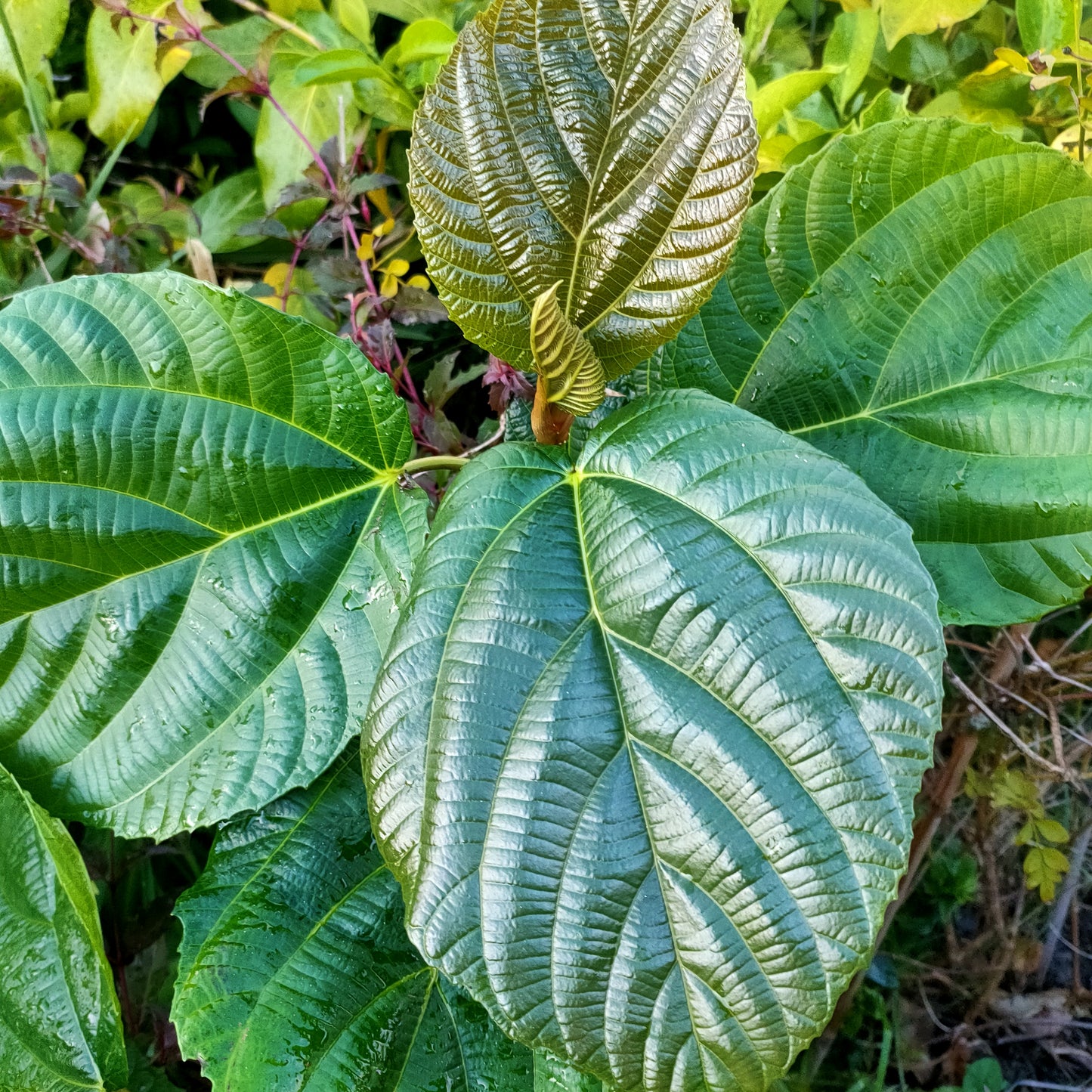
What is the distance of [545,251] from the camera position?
591 millimetres

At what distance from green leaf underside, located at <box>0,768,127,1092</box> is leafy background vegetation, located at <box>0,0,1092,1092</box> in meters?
0.03

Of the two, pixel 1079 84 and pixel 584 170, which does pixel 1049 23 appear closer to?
pixel 1079 84

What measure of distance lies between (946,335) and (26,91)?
112 centimetres

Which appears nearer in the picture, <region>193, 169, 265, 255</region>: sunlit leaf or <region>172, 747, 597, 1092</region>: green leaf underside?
<region>172, 747, 597, 1092</region>: green leaf underside

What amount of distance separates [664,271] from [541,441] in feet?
0.49

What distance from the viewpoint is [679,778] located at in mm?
504

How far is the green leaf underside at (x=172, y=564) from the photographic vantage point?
2.17ft

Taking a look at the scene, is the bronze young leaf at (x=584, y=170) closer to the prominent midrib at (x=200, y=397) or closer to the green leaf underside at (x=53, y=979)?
the prominent midrib at (x=200, y=397)

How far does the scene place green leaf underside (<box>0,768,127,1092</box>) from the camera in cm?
72

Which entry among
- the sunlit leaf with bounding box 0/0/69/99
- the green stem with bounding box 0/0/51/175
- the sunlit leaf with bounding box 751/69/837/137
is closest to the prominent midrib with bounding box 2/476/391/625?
the sunlit leaf with bounding box 751/69/837/137

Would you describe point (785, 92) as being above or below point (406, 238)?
above

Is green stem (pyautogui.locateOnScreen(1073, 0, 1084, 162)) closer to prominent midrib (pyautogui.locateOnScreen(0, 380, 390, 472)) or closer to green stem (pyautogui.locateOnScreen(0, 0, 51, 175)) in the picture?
prominent midrib (pyautogui.locateOnScreen(0, 380, 390, 472))

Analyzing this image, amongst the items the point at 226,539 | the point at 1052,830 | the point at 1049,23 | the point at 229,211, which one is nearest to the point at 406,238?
the point at 229,211

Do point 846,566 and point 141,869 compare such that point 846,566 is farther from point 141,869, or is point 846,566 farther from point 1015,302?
point 141,869
